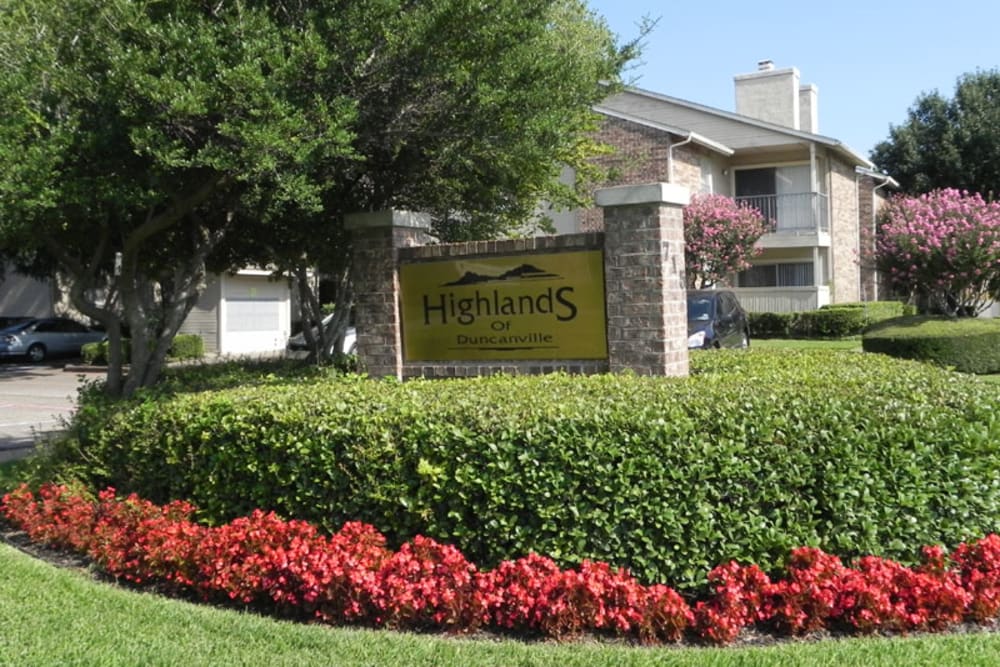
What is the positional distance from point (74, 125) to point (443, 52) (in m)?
2.80

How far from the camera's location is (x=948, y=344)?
16.2 m

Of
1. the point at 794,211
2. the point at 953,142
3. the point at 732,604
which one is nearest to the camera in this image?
the point at 732,604

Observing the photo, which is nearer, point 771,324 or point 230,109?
point 230,109

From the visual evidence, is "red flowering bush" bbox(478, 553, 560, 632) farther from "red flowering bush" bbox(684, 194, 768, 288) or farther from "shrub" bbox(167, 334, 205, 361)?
"shrub" bbox(167, 334, 205, 361)

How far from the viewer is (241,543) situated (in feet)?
17.9

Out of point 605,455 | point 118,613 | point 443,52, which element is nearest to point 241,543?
point 118,613

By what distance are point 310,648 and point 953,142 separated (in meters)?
40.3

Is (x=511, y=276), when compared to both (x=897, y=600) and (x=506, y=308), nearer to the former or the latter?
(x=506, y=308)

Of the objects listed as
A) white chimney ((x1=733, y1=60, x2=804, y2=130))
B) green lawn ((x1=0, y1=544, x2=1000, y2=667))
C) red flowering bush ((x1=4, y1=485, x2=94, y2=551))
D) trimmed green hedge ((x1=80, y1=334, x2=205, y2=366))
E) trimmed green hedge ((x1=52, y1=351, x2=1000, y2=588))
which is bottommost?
green lawn ((x1=0, y1=544, x2=1000, y2=667))

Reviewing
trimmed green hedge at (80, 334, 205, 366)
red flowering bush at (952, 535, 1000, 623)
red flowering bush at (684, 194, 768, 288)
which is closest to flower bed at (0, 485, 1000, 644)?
red flowering bush at (952, 535, 1000, 623)

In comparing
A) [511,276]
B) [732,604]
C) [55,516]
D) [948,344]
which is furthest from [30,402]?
[732,604]

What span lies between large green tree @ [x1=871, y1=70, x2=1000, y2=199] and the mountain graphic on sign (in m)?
35.4

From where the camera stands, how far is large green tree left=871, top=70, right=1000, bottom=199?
38.1 metres

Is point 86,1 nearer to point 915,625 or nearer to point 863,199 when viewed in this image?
point 915,625
